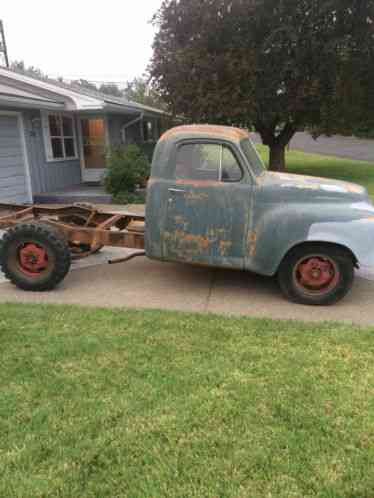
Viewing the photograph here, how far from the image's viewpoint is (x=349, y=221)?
446 cm

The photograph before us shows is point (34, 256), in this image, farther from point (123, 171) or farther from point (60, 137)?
point (60, 137)

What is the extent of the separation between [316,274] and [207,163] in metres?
1.79

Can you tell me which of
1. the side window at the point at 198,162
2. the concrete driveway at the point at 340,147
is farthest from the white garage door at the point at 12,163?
the concrete driveway at the point at 340,147

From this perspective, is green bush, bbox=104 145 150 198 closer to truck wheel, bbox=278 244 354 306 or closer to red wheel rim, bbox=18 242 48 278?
red wheel rim, bbox=18 242 48 278

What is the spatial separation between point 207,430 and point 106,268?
388 centimetres

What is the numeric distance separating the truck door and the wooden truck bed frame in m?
0.75

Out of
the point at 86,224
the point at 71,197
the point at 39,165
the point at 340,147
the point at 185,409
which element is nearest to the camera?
the point at 185,409

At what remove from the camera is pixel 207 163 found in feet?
15.3

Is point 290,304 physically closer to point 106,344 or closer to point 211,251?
point 211,251

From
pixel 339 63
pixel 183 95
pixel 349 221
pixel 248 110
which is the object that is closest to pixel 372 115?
pixel 339 63

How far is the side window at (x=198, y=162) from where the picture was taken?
4.64 metres

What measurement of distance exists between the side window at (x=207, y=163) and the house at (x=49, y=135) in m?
6.64

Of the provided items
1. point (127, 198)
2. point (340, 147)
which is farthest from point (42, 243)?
point (340, 147)

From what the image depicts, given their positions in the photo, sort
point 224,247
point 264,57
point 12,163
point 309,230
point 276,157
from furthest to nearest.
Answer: point 276,157, point 264,57, point 12,163, point 224,247, point 309,230
